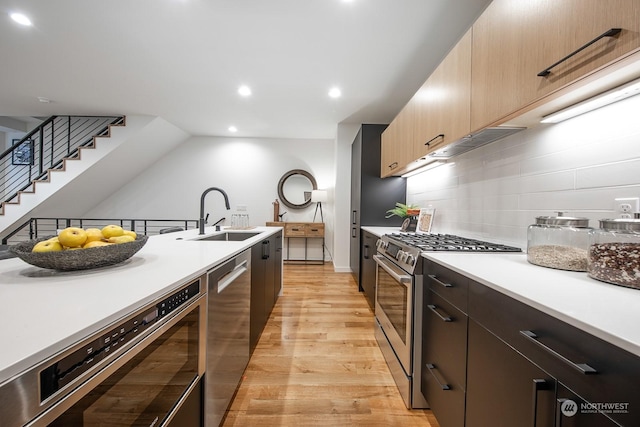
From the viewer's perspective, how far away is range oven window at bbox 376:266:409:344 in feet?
4.70

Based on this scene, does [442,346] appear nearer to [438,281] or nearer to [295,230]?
[438,281]

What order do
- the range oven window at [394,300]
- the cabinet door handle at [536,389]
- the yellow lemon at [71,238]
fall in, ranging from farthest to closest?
the range oven window at [394,300] < the yellow lemon at [71,238] < the cabinet door handle at [536,389]

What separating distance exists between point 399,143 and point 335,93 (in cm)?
118

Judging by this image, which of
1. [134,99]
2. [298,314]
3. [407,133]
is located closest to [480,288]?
[407,133]

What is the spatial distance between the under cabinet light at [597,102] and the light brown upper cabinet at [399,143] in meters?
1.07

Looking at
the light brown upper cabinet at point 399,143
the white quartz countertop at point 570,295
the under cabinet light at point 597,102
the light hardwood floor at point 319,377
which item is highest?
the light brown upper cabinet at point 399,143

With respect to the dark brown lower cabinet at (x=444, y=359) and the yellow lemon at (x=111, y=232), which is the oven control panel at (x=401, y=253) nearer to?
the dark brown lower cabinet at (x=444, y=359)

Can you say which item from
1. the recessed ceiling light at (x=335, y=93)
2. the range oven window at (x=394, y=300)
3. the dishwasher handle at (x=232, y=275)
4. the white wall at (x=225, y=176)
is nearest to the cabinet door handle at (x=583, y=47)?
the range oven window at (x=394, y=300)

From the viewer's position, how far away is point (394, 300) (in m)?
1.62

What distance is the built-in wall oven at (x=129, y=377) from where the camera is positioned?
387mm

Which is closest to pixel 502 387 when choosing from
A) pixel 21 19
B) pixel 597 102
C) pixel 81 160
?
pixel 597 102

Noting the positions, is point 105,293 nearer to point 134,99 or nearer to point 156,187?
point 134,99

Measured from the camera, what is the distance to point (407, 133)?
7.66ft

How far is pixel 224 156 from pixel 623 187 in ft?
18.1
